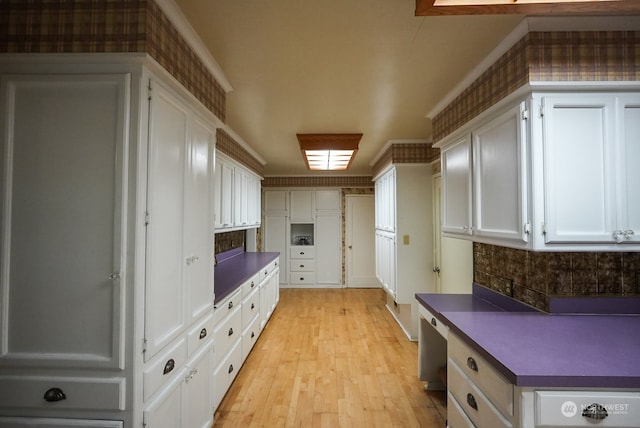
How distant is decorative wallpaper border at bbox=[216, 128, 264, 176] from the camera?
3426 mm

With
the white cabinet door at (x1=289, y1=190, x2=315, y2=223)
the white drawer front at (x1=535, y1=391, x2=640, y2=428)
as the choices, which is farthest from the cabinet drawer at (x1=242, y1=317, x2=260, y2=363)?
the white cabinet door at (x1=289, y1=190, x2=315, y2=223)

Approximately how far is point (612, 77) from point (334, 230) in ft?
17.6

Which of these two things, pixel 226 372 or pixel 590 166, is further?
pixel 226 372

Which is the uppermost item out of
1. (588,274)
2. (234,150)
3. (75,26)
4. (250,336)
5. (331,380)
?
(234,150)

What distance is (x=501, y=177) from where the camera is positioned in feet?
5.83

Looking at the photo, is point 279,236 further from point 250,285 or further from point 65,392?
point 65,392

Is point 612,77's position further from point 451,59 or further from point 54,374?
point 54,374

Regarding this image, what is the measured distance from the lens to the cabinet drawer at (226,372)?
7.50ft

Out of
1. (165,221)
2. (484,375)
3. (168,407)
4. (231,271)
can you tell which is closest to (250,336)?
(231,271)

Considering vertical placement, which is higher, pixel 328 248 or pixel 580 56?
pixel 580 56

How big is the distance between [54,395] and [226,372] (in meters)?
1.44

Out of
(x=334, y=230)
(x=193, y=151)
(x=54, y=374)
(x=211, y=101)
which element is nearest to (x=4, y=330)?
(x=54, y=374)

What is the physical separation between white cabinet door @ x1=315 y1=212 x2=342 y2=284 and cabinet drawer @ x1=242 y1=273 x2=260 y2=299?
9.81ft

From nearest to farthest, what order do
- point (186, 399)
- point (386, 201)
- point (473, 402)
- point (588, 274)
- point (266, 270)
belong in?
point (473, 402), point (186, 399), point (588, 274), point (266, 270), point (386, 201)
